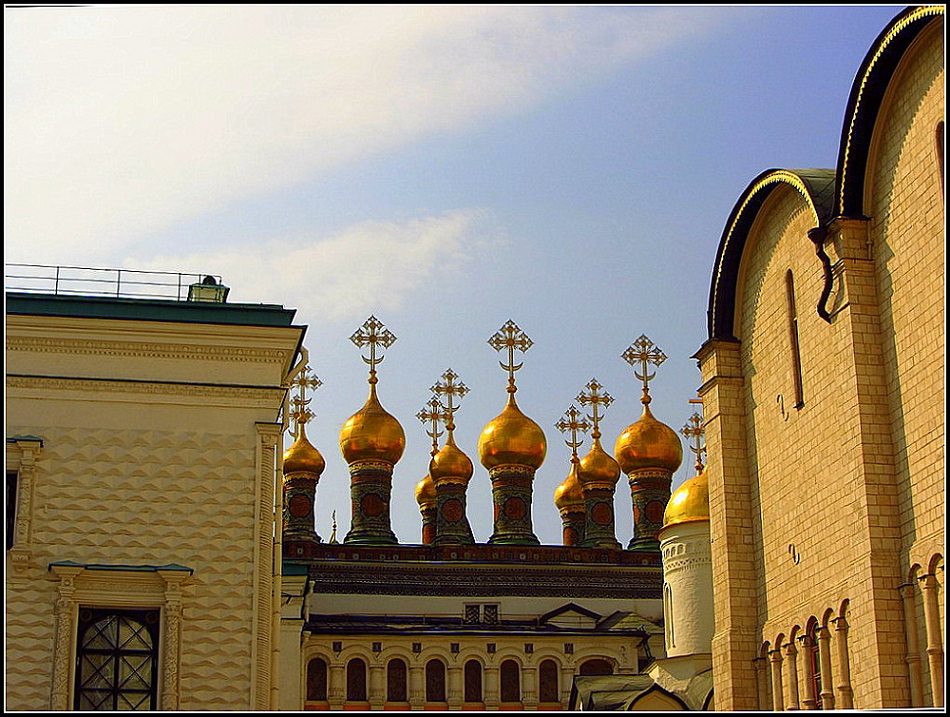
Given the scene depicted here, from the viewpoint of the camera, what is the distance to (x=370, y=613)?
125 ft

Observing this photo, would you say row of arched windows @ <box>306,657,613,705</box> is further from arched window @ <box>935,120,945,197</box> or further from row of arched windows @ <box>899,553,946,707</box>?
arched window @ <box>935,120,945,197</box>

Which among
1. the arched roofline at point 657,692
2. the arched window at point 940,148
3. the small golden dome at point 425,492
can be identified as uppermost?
the small golden dome at point 425,492

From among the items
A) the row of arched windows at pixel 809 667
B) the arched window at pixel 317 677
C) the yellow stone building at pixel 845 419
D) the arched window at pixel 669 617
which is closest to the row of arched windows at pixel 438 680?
the arched window at pixel 317 677

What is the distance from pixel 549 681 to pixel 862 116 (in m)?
20.4

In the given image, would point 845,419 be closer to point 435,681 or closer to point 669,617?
point 669,617

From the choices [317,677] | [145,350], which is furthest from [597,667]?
[145,350]

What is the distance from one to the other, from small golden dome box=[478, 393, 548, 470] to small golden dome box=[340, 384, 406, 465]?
2.26 meters

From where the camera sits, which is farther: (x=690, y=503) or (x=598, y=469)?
(x=598, y=469)

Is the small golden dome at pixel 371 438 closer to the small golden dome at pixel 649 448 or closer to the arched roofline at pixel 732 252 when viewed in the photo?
the small golden dome at pixel 649 448

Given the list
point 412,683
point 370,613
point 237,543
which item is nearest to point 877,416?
point 237,543

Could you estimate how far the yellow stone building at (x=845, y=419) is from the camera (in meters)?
14.7

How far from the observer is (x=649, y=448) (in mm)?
42125

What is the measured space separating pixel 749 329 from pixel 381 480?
23.6 m

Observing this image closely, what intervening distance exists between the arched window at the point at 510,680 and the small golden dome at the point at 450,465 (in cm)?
892
